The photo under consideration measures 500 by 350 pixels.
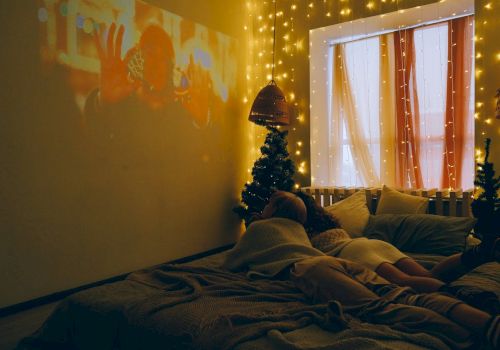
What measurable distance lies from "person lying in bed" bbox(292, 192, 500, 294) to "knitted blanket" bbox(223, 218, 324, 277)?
0.20 m

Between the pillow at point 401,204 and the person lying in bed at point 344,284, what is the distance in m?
1.06

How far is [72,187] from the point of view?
10.2 ft

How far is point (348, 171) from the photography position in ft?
15.4

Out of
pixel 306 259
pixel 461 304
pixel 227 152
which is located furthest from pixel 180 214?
pixel 461 304

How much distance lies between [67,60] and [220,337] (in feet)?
8.56

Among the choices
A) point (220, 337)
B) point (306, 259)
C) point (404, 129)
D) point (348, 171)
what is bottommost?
point (220, 337)

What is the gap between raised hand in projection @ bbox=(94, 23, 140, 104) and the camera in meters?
3.32

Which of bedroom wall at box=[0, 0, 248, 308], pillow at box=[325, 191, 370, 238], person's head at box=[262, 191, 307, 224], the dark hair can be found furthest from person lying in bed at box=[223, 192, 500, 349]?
bedroom wall at box=[0, 0, 248, 308]

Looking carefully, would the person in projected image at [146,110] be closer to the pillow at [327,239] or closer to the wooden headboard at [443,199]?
the wooden headboard at [443,199]

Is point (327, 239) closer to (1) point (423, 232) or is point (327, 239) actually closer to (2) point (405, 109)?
(1) point (423, 232)

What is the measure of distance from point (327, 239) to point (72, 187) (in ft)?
6.67

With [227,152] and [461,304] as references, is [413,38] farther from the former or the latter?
[461,304]

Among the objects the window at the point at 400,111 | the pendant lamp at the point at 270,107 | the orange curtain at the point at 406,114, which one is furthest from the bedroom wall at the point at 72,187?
the orange curtain at the point at 406,114

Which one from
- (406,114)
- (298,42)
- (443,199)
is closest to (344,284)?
(443,199)
